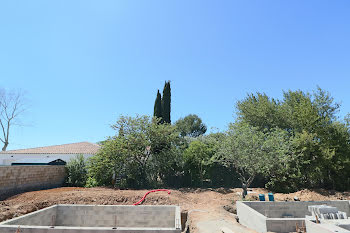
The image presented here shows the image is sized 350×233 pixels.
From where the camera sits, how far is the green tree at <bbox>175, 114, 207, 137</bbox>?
118 feet

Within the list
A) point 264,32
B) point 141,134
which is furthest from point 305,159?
point 141,134

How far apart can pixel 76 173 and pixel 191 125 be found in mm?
25391

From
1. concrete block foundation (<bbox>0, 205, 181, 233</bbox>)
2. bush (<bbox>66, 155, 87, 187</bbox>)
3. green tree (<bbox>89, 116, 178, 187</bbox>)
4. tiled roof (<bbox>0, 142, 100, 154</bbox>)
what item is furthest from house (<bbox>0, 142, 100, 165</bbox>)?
concrete block foundation (<bbox>0, 205, 181, 233</bbox>)

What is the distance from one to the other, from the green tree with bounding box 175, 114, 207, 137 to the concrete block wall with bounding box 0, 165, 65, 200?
24.3m

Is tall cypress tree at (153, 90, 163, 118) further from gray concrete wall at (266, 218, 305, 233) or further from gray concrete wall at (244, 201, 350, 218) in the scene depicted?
gray concrete wall at (266, 218, 305, 233)

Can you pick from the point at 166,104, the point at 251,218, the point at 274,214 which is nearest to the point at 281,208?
the point at 274,214

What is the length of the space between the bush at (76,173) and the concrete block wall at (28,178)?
1.60 ft

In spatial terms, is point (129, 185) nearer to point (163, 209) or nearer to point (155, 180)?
point (155, 180)

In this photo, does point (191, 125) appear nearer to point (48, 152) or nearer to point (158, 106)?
point (158, 106)

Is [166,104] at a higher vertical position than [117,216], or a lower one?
higher

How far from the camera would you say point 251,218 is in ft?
21.2

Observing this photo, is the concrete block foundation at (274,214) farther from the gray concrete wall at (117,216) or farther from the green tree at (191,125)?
the green tree at (191,125)

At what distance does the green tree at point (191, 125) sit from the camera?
35862 millimetres

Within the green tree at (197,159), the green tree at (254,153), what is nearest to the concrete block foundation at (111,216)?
the green tree at (254,153)
